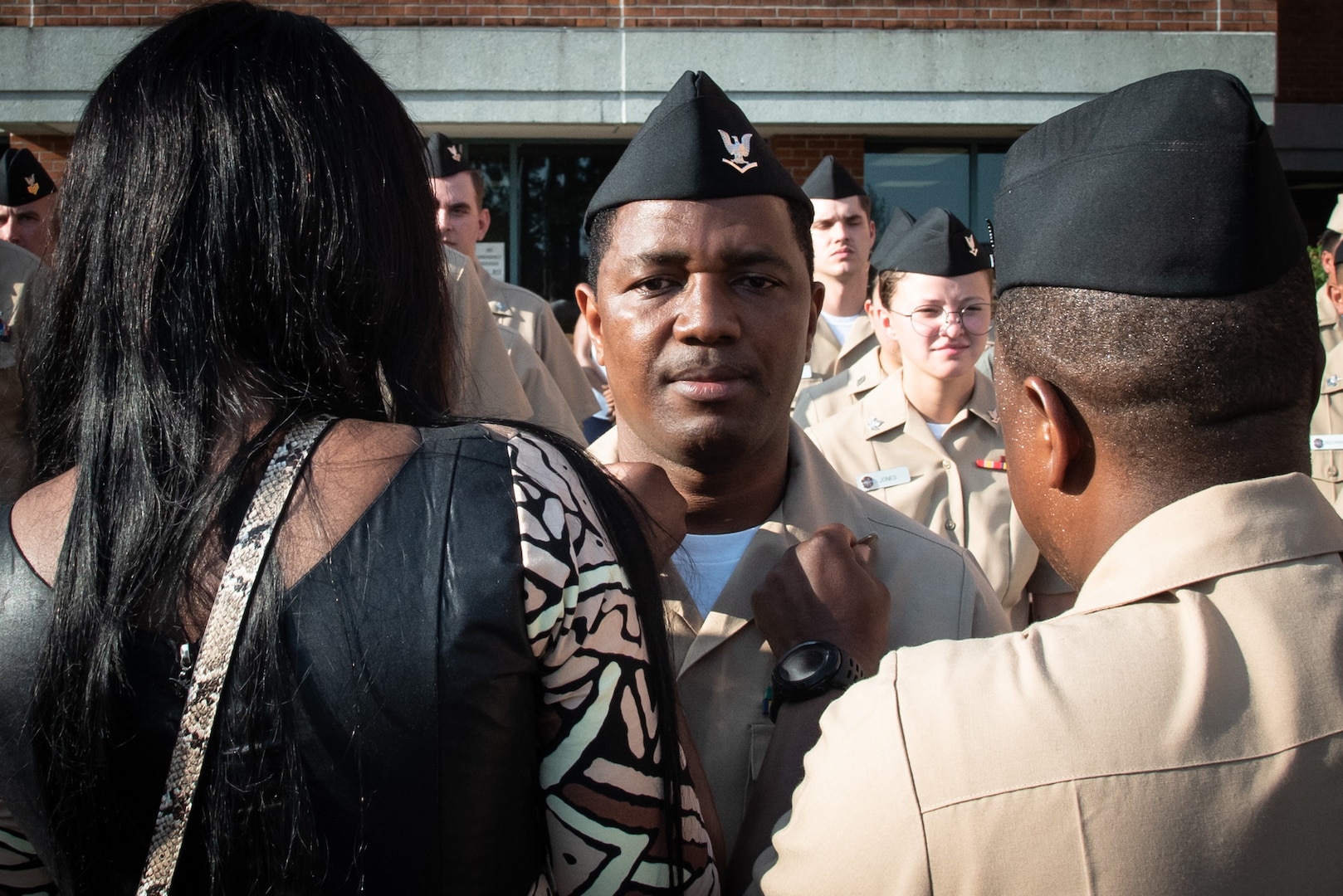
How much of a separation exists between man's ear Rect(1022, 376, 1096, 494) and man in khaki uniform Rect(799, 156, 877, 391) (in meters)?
4.84

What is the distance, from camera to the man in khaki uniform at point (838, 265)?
21.2ft

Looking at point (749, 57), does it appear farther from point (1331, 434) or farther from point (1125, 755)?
point (1125, 755)

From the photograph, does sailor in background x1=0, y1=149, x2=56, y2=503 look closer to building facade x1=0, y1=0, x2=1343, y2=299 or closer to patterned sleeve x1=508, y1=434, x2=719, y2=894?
patterned sleeve x1=508, y1=434, x2=719, y2=894

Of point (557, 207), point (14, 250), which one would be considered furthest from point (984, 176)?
point (14, 250)

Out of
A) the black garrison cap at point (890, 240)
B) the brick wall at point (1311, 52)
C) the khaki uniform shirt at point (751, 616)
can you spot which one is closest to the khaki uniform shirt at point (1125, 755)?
the khaki uniform shirt at point (751, 616)

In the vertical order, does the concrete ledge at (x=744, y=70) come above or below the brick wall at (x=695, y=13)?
below

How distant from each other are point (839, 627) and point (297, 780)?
91 centimetres

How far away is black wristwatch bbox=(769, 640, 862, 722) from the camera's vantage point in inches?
65.6

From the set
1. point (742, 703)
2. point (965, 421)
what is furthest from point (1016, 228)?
point (965, 421)

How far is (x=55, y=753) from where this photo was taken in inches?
47.3

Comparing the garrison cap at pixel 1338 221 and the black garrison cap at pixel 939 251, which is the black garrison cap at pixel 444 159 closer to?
the black garrison cap at pixel 939 251

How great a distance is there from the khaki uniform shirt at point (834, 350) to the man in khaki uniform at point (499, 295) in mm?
1265

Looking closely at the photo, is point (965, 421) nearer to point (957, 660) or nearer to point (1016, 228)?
point (1016, 228)

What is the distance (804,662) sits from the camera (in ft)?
5.64
